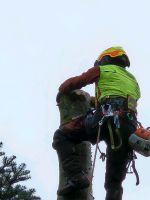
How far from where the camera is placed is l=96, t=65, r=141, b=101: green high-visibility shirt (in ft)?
17.8

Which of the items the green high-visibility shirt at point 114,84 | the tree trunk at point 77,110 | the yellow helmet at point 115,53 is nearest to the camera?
the tree trunk at point 77,110

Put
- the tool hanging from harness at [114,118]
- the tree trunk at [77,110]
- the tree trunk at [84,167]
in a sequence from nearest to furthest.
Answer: the tree trunk at [84,167], the tool hanging from harness at [114,118], the tree trunk at [77,110]

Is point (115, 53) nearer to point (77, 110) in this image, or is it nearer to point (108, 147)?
point (77, 110)

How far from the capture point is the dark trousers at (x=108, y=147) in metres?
5.22

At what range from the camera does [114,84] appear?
17.9 feet

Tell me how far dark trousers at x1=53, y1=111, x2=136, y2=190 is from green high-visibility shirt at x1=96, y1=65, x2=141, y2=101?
230 millimetres

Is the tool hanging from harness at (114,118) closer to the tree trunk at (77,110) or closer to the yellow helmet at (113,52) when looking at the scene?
the tree trunk at (77,110)

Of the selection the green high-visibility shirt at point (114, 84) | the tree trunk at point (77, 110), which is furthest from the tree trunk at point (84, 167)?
the green high-visibility shirt at point (114, 84)

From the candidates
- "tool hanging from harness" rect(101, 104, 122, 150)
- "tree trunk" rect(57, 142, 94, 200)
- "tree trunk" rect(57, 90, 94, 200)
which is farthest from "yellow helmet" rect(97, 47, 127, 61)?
"tree trunk" rect(57, 142, 94, 200)

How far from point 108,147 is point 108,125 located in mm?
254

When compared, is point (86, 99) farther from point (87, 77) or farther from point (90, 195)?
point (90, 195)

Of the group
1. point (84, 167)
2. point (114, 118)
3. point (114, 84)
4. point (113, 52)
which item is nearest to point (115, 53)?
point (113, 52)

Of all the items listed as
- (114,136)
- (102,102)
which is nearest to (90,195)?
(114,136)

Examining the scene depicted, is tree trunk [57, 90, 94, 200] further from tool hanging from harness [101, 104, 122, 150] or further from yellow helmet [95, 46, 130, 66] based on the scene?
yellow helmet [95, 46, 130, 66]
